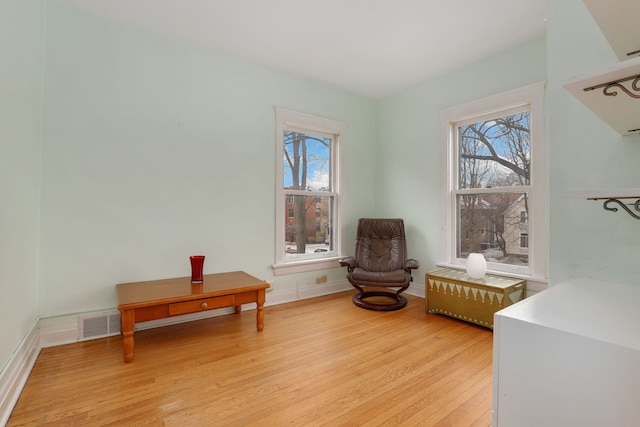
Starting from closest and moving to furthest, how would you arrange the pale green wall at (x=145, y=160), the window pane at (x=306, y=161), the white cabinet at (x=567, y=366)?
the white cabinet at (x=567, y=366) → the pale green wall at (x=145, y=160) → the window pane at (x=306, y=161)

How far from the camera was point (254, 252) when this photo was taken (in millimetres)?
3369

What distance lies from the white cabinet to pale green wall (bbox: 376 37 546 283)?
2.93 m

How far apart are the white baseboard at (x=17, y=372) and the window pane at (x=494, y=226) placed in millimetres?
3908

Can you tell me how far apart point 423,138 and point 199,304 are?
3.18 m

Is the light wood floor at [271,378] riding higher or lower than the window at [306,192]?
lower

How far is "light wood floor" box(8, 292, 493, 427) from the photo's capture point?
5.23 feet

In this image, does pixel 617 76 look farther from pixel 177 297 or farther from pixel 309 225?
pixel 309 225

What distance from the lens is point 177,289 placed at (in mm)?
2500

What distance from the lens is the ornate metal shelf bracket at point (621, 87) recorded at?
727mm

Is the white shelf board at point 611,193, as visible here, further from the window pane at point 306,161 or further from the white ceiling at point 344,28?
the window pane at point 306,161

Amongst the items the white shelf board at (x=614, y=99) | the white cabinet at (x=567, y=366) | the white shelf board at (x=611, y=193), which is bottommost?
the white cabinet at (x=567, y=366)

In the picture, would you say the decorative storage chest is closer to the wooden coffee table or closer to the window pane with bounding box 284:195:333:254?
the window pane with bounding box 284:195:333:254

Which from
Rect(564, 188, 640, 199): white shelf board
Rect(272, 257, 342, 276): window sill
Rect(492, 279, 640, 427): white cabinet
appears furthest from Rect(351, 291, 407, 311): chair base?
Rect(564, 188, 640, 199): white shelf board

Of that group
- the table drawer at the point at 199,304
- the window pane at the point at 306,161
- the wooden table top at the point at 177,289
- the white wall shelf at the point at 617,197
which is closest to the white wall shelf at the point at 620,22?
the white wall shelf at the point at 617,197
